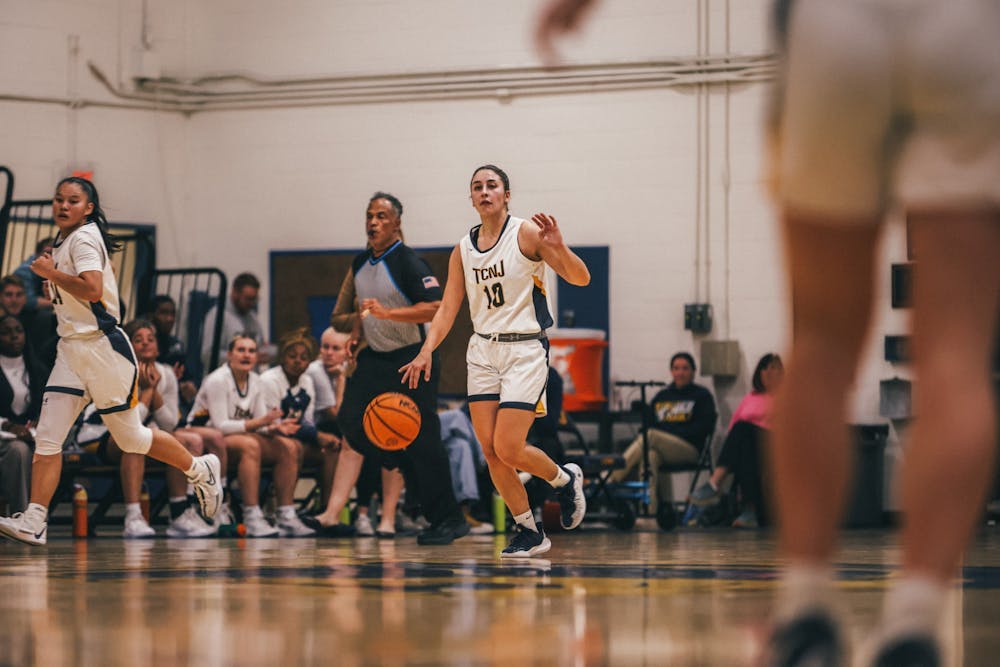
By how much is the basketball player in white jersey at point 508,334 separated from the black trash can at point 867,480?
18.5 feet

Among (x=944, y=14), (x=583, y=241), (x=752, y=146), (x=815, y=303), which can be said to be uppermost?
(x=752, y=146)

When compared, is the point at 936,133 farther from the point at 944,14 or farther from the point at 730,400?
the point at 730,400

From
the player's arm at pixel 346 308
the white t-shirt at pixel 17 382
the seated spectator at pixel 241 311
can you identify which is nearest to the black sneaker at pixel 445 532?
the player's arm at pixel 346 308

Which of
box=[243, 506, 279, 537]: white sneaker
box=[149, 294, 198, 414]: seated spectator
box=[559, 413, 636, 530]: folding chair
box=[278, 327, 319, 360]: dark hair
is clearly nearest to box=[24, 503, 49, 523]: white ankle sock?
box=[243, 506, 279, 537]: white sneaker

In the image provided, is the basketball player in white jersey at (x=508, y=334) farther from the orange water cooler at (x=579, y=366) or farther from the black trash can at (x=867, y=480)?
the black trash can at (x=867, y=480)

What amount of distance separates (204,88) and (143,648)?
501 inches

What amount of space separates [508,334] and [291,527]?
369cm

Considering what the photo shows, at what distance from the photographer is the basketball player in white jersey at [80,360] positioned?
745 centimetres

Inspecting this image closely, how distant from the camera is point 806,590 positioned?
1.94m

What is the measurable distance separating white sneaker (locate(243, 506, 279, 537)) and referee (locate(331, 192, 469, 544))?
4.70ft

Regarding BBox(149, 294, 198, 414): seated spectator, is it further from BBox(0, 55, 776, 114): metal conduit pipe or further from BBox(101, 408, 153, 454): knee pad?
BBox(0, 55, 776, 114): metal conduit pipe

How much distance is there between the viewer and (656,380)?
1358 centimetres

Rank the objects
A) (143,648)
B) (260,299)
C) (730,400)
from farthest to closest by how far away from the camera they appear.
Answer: (260,299) → (730,400) → (143,648)

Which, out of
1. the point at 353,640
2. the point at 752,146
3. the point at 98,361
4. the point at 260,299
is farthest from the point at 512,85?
the point at 353,640
